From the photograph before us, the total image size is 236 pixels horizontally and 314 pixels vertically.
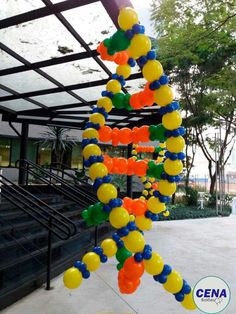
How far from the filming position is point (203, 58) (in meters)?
10.8

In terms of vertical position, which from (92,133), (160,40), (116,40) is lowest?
(92,133)

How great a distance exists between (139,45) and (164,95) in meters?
0.40

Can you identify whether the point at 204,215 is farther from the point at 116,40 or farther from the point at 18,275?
the point at 116,40

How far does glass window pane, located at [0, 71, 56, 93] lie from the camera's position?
531 cm

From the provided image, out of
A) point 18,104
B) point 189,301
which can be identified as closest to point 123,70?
point 189,301

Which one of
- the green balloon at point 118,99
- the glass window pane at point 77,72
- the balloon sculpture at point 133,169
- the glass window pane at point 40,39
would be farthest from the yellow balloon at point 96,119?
the glass window pane at point 77,72

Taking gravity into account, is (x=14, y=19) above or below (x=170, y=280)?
above

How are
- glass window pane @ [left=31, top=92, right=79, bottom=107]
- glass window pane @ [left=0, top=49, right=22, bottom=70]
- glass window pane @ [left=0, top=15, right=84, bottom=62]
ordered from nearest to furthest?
glass window pane @ [left=0, top=15, right=84, bottom=62], glass window pane @ [left=0, top=49, right=22, bottom=70], glass window pane @ [left=31, top=92, right=79, bottom=107]

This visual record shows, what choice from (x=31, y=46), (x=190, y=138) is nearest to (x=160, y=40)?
(x=31, y=46)

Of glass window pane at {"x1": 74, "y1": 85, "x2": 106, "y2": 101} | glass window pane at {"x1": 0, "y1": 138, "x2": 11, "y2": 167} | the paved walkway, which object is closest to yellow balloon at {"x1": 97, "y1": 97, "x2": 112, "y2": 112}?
the paved walkway

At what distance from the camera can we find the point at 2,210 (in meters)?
5.14

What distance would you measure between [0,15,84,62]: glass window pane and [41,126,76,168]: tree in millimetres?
7885

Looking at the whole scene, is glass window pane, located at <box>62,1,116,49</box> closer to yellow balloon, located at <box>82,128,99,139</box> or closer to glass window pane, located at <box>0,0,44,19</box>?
glass window pane, located at <box>0,0,44,19</box>

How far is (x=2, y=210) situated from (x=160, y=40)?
514 cm
